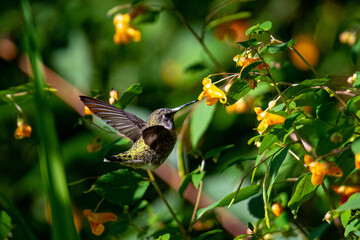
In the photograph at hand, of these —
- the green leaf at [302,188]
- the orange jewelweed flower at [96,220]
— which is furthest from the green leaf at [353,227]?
the orange jewelweed flower at [96,220]

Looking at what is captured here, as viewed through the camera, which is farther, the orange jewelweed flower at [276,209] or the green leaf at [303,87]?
the orange jewelweed flower at [276,209]

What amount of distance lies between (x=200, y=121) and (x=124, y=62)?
138cm

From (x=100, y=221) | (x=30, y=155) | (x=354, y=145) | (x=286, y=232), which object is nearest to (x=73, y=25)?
(x=30, y=155)

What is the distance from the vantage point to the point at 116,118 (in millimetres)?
1771

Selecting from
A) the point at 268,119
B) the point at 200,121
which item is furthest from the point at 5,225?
the point at 268,119

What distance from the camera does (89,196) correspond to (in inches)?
124

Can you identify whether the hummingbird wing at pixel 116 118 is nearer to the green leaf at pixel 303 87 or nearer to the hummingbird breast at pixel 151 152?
the hummingbird breast at pixel 151 152

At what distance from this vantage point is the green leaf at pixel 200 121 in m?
2.20

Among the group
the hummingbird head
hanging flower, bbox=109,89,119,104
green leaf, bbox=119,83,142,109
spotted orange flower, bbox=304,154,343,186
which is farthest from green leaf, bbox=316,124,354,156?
hanging flower, bbox=109,89,119,104

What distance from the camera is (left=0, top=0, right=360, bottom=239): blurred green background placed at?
2.95 meters

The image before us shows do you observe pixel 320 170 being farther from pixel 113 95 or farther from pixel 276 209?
pixel 113 95

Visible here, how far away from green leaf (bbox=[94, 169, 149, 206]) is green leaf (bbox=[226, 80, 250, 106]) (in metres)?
0.55

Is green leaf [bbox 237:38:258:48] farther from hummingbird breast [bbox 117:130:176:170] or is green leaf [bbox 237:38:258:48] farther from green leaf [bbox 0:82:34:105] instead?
green leaf [bbox 0:82:34:105]

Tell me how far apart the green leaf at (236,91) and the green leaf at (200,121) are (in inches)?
27.7
